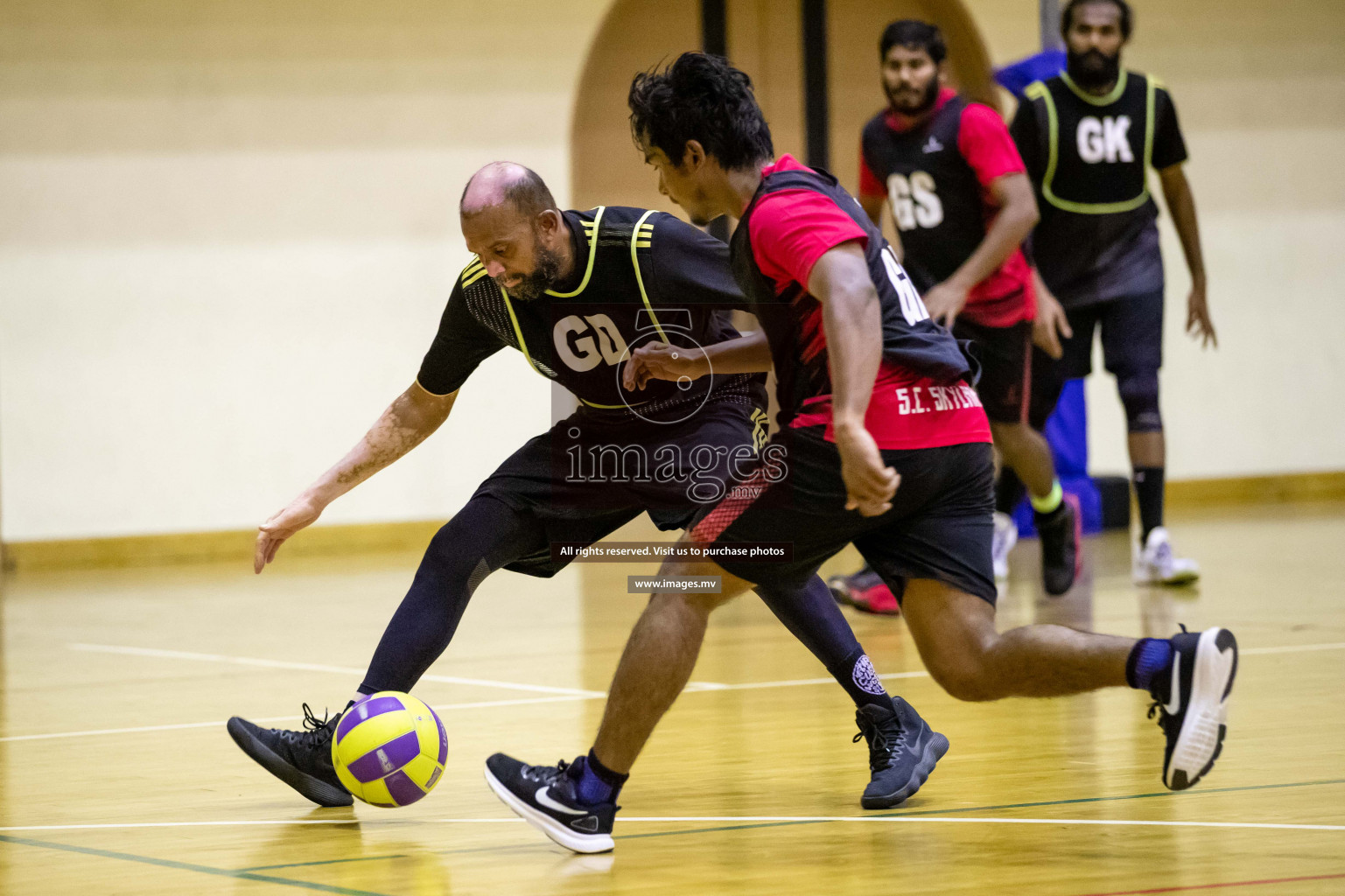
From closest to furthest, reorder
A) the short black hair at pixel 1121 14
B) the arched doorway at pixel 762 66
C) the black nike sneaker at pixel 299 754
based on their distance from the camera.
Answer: the black nike sneaker at pixel 299 754, the short black hair at pixel 1121 14, the arched doorway at pixel 762 66

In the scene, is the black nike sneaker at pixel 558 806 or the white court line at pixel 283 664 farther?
the white court line at pixel 283 664

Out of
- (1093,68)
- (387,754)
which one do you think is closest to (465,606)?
(387,754)

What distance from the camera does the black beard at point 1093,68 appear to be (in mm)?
7270

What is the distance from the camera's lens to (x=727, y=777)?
3.77 m

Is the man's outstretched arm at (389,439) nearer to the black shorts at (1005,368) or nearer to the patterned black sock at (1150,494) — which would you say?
the black shorts at (1005,368)

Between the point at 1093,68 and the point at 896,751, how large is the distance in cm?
455

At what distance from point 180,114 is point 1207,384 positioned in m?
7.34

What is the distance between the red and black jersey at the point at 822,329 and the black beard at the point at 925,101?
360 centimetres

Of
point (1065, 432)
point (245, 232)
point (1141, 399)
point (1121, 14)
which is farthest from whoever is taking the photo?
point (245, 232)

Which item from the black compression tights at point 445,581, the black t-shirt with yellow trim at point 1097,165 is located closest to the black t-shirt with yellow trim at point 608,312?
the black compression tights at point 445,581

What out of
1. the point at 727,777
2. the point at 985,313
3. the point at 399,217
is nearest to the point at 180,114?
the point at 399,217

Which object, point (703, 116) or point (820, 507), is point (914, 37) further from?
point (820, 507)

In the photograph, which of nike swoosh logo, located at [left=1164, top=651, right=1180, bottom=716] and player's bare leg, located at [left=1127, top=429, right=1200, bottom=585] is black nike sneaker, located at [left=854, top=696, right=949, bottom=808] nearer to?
nike swoosh logo, located at [left=1164, top=651, right=1180, bottom=716]

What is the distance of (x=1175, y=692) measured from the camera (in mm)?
2941
